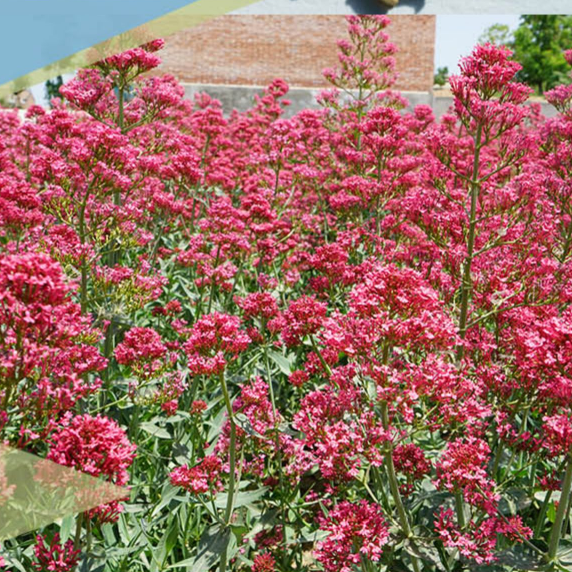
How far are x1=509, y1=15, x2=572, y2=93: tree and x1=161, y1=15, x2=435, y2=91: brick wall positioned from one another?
26.4 metres

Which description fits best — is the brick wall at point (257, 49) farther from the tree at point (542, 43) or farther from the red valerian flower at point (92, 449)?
the tree at point (542, 43)

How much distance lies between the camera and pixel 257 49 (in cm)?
1853

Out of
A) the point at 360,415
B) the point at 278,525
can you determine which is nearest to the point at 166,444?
the point at 278,525

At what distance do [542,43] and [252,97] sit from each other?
36.6 metres

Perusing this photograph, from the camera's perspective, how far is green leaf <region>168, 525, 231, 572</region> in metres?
2.20

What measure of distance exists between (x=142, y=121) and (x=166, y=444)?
1.76m

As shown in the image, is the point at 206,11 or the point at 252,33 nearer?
the point at 206,11

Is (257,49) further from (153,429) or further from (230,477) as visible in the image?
(230,477)

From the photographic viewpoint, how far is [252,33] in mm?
18531

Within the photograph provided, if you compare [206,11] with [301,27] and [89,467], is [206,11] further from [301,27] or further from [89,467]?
[301,27]

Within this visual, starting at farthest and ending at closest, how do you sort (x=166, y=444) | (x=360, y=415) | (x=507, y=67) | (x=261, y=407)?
(x=166, y=444) → (x=261, y=407) → (x=507, y=67) → (x=360, y=415)

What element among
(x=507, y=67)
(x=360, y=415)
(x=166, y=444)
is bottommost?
(x=166, y=444)
